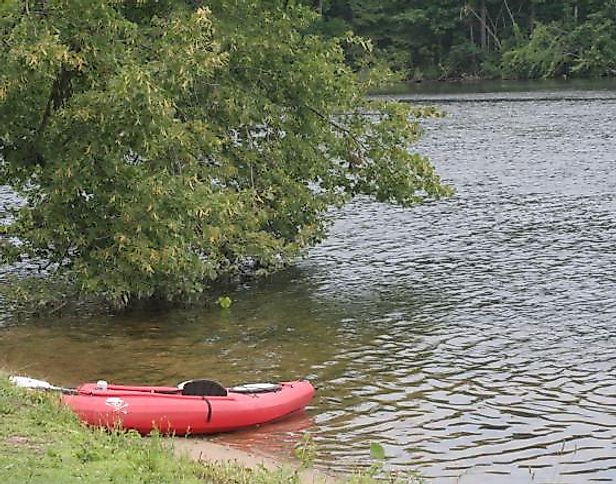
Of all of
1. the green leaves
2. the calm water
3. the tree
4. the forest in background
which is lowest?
the calm water

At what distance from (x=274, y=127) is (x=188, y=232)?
4376 millimetres

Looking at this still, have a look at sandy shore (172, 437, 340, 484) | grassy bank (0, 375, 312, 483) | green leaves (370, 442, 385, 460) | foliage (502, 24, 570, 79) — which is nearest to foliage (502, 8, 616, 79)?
foliage (502, 24, 570, 79)

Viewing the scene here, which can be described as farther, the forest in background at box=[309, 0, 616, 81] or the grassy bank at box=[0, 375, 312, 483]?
the forest in background at box=[309, 0, 616, 81]

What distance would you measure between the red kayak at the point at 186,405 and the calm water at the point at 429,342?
0.76ft

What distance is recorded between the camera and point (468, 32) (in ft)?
276

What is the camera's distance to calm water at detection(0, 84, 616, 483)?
39.0 ft

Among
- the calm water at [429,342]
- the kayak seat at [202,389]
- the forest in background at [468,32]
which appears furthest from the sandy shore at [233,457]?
the forest in background at [468,32]

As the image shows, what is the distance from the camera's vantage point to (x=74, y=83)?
57.1 ft

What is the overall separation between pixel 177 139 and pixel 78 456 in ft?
29.0

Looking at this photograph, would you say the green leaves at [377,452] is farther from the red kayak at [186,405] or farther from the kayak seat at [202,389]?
the kayak seat at [202,389]

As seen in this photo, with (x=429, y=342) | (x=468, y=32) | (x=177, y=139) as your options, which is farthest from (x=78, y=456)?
(x=468, y=32)

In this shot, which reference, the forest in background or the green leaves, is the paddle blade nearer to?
the green leaves

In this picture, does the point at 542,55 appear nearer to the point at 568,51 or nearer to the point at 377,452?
the point at 568,51

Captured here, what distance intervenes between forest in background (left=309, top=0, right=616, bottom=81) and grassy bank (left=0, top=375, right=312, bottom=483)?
67444 mm
